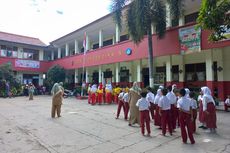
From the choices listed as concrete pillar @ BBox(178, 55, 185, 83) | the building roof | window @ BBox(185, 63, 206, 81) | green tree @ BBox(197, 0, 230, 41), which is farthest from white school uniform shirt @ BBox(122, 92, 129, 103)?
the building roof

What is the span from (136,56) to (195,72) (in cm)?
455

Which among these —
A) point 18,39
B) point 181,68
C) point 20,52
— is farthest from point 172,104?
point 18,39

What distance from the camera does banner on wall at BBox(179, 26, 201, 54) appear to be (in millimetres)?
13244

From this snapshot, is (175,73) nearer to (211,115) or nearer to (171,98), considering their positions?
(211,115)

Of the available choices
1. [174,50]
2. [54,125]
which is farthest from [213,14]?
[174,50]

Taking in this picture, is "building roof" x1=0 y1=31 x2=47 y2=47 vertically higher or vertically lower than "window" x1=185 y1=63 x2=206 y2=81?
higher

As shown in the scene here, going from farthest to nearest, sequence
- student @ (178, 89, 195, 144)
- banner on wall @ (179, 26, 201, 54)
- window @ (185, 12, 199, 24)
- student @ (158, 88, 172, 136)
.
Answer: window @ (185, 12, 199, 24)
banner on wall @ (179, 26, 201, 54)
student @ (158, 88, 172, 136)
student @ (178, 89, 195, 144)

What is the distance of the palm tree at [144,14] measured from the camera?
13.3 meters

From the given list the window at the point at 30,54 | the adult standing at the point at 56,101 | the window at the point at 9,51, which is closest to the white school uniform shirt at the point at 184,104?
the adult standing at the point at 56,101

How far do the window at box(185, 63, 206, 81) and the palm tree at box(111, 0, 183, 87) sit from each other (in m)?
3.93

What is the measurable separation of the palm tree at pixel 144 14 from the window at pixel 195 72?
155 inches

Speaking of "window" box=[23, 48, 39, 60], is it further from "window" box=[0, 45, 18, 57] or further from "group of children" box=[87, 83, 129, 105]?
"group of children" box=[87, 83, 129, 105]

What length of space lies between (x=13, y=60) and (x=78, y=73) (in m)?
8.54

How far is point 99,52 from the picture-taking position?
73.6 feet
